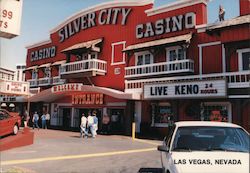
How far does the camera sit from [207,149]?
595 centimetres

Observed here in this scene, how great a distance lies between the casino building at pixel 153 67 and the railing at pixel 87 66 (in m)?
0.09

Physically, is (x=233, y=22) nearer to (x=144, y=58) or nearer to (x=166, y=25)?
(x=166, y=25)

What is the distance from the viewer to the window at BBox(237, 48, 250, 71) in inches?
771

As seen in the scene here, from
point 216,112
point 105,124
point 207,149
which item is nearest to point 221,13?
point 216,112

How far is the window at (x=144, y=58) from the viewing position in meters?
25.1

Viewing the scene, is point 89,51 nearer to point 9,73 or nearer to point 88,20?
point 88,20

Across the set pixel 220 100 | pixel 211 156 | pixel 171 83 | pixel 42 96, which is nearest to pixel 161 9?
pixel 171 83

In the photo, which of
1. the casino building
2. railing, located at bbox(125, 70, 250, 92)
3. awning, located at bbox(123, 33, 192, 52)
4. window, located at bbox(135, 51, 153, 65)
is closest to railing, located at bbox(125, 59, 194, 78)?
the casino building

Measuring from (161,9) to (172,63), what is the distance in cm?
513

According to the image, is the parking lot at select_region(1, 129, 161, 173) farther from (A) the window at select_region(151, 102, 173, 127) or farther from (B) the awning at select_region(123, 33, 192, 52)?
(B) the awning at select_region(123, 33, 192, 52)

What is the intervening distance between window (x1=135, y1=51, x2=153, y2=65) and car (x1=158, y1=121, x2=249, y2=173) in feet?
60.8

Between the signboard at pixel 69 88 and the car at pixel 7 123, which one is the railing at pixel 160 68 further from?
the car at pixel 7 123

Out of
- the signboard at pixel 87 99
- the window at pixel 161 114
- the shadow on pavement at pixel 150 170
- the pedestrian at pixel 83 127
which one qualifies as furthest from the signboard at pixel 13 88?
the shadow on pavement at pixel 150 170

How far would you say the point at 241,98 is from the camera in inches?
722
